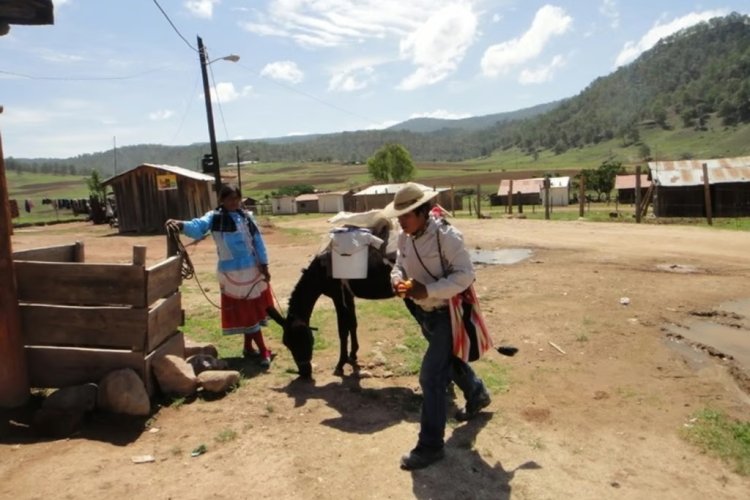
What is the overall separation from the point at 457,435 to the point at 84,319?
10.5 feet

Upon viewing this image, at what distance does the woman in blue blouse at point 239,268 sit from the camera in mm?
5738

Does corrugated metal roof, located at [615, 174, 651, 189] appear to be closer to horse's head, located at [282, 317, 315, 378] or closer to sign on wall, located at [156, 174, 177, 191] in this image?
sign on wall, located at [156, 174, 177, 191]

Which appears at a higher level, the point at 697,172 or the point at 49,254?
the point at 697,172

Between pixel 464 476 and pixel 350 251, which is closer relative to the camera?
pixel 464 476

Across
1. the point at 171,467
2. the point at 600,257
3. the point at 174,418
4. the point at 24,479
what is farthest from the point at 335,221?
the point at 600,257

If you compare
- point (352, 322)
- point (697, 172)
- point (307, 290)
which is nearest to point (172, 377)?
point (307, 290)

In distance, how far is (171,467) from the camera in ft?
12.5

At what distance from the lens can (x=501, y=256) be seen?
1470 cm

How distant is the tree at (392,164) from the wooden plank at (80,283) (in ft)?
260

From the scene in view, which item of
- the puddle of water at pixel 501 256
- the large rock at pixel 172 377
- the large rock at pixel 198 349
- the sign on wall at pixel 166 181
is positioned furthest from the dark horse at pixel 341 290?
the sign on wall at pixel 166 181

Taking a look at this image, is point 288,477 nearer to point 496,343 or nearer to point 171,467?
point 171,467

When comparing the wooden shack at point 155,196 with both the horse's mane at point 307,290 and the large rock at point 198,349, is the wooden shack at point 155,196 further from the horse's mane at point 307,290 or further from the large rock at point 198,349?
the horse's mane at point 307,290

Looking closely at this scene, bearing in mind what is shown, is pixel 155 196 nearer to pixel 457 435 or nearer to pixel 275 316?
pixel 275 316

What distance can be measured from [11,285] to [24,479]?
167cm
